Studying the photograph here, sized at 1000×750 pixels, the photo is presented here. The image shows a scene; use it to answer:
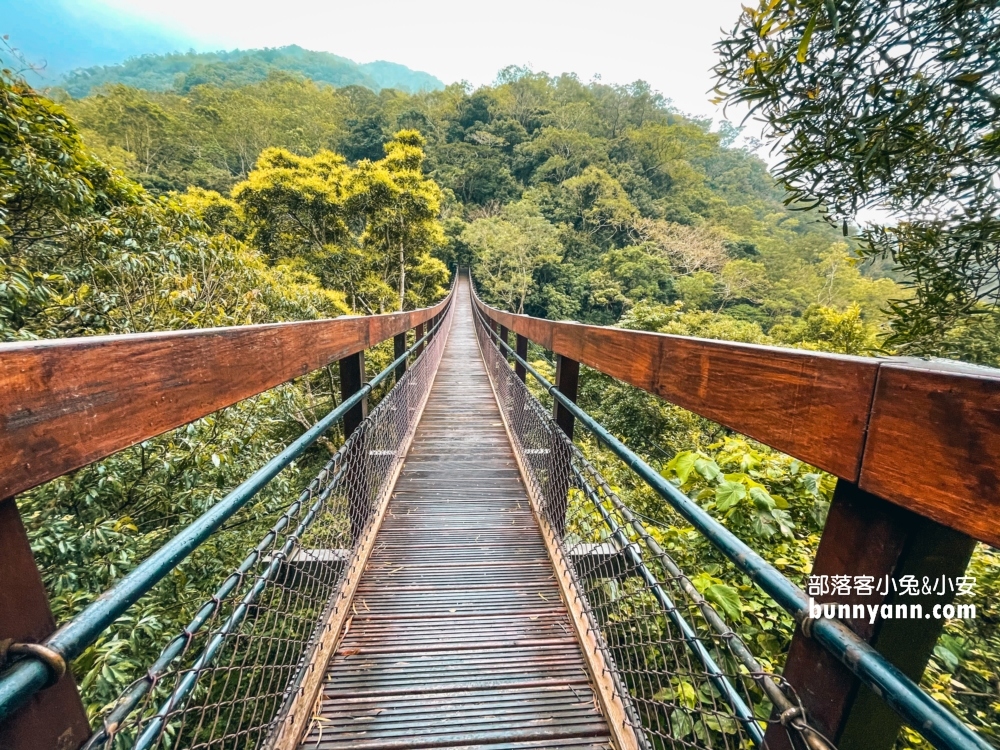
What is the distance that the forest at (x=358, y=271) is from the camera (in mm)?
2143

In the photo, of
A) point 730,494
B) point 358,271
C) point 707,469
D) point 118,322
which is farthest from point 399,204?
point 730,494

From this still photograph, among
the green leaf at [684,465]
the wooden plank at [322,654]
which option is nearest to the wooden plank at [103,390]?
the wooden plank at [322,654]

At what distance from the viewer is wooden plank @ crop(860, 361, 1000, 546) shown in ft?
1.14

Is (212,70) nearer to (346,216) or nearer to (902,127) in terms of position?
(346,216)

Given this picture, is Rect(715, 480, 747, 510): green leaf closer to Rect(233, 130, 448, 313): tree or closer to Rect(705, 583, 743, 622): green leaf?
Rect(705, 583, 743, 622): green leaf

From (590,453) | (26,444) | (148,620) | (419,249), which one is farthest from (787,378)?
(419,249)

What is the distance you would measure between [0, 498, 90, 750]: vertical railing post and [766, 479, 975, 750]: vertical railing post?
0.85m

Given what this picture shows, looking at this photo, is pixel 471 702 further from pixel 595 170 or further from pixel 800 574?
pixel 595 170

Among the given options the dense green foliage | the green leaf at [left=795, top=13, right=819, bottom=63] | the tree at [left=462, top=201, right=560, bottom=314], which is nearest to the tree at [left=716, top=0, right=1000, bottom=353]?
the green leaf at [left=795, top=13, right=819, bottom=63]

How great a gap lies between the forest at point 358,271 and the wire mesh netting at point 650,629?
0.98ft

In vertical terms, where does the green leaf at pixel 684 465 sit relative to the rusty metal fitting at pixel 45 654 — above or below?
below

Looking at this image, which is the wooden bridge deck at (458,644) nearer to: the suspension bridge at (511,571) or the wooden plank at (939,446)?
the suspension bridge at (511,571)

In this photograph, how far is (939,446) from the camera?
39cm

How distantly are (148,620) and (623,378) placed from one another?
95.7 inches
